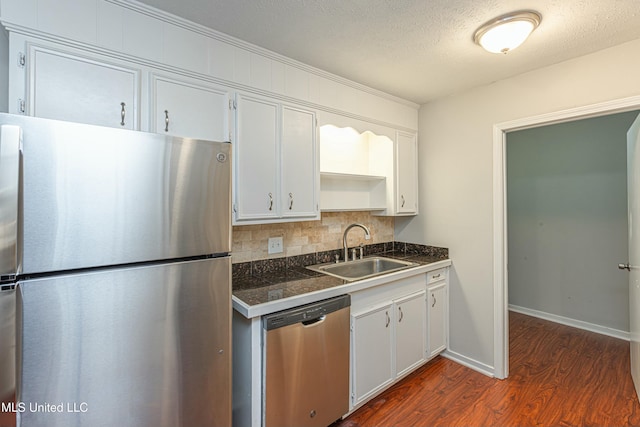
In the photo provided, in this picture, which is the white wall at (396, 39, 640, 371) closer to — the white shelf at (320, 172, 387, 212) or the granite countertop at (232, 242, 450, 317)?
the granite countertop at (232, 242, 450, 317)

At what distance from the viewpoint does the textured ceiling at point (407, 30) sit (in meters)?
1.48

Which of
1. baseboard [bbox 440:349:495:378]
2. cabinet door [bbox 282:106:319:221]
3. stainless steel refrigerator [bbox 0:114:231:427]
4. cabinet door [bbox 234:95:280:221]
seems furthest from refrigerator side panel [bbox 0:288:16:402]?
baseboard [bbox 440:349:495:378]

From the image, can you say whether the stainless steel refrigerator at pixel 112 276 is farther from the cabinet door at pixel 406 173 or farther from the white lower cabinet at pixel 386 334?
the cabinet door at pixel 406 173

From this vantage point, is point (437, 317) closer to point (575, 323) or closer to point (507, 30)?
point (575, 323)

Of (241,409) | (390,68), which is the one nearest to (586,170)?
(390,68)

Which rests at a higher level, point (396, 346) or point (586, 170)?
point (586, 170)

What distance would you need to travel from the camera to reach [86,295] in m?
0.98

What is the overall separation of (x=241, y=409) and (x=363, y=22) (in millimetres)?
2203

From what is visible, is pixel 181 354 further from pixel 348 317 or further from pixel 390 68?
pixel 390 68

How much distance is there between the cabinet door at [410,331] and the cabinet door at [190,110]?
1.75 meters

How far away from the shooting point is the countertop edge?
151 cm

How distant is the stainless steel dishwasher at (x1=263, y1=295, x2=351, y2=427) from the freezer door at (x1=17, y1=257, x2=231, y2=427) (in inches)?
11.3

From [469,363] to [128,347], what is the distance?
2.63 metres

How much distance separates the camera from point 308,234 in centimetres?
250
